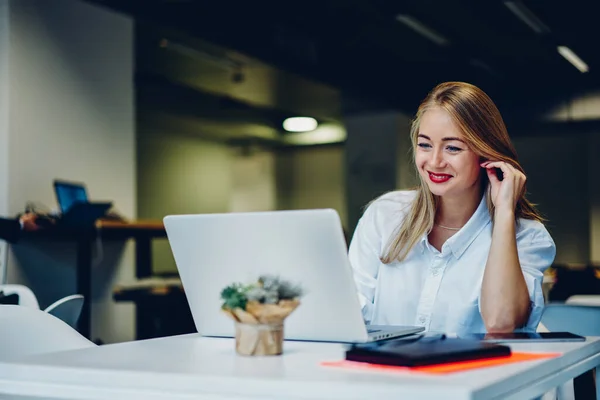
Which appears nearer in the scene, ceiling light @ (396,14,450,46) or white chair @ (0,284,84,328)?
white chair @ (0,284,84,328)

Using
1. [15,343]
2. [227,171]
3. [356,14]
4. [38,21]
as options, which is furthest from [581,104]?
[15,343]

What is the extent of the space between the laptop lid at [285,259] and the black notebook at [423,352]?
0.41 feet

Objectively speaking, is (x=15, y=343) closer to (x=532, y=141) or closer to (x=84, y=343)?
(x=84, y=343)

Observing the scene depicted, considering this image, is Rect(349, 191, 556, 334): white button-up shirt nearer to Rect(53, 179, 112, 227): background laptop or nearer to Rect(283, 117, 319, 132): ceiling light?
Rect(53, 179, 112, 227): background laptop

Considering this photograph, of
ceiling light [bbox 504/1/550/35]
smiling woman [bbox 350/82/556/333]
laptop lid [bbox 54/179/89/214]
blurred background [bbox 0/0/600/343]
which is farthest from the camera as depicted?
ceiling light [bbox 504/1/550/35]

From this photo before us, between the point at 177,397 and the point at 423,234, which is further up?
the point at 423,234

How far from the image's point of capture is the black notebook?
1.10 metres

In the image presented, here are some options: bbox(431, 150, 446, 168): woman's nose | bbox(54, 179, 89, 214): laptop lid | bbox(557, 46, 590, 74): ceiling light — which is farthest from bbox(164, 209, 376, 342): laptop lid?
bbox(557, 46, 590, 74): ceiling light

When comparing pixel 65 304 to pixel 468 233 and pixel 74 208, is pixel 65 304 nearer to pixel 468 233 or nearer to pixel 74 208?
pixel 468 233

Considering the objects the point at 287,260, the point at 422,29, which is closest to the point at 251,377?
the point at 287,260

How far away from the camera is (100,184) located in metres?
6.30

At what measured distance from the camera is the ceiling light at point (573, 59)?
8.57 m

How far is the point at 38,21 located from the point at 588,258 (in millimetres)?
8233

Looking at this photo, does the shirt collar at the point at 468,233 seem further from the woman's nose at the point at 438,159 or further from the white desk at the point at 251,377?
the white desk at the point at 251,377
